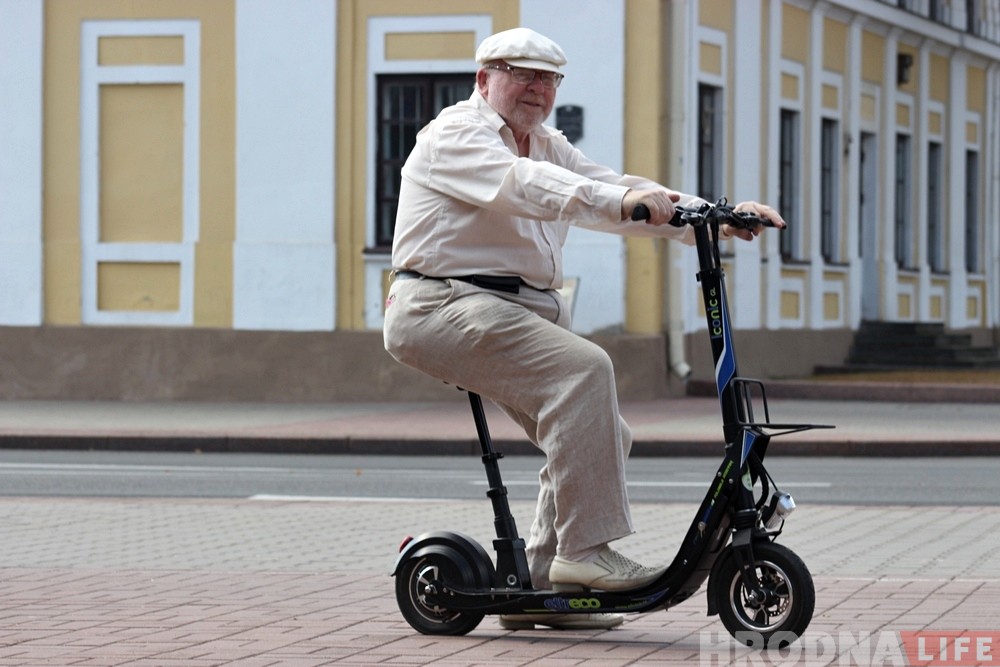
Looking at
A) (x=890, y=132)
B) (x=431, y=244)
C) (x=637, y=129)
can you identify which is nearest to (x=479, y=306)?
(x=431, y=244)

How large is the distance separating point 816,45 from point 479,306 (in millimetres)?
20976

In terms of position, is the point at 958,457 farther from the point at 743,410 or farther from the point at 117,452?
the point at 743,410

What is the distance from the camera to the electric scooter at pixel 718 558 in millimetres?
5113

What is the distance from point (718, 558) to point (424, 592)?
100 cm

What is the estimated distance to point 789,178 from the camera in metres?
25.5

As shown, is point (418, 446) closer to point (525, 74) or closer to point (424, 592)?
point (424, 592)

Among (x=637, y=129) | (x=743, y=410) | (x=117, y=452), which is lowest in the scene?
(x=117, y=452)

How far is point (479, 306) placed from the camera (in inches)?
215

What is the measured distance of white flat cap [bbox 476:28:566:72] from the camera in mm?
5426

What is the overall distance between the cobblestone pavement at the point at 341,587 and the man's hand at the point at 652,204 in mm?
1193

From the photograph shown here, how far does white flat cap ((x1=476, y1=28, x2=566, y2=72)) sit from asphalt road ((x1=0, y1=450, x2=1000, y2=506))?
20.9ft

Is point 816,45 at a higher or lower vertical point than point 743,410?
higher

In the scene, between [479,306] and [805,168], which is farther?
[805,168]

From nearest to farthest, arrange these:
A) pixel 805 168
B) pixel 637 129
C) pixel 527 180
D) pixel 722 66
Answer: pixel 527 180, pixel 637 129, pixel 722 66, pixel 805 168
